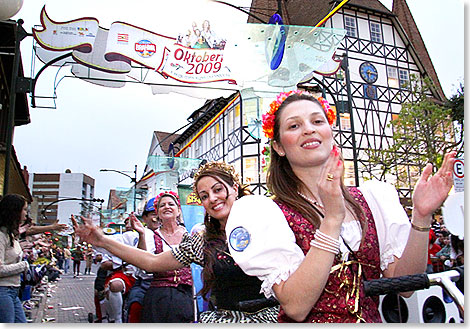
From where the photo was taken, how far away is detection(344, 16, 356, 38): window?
17.8 m

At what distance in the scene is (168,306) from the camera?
3494 mm

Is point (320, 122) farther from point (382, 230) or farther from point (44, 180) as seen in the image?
point (44, 180)

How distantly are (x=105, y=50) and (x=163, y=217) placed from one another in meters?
3.17

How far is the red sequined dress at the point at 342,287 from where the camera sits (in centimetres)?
129

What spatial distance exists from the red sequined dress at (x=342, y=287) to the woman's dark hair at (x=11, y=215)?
9.55 ft

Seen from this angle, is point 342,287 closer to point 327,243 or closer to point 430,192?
point 327,243

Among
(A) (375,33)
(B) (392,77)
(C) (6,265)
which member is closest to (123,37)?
(C) (6,265)

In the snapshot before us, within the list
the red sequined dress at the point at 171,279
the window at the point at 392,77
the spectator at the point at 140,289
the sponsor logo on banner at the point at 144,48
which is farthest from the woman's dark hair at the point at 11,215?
the window at the point at 392,77

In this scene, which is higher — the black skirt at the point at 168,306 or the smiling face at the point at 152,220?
the smiling face at the point at 152,220

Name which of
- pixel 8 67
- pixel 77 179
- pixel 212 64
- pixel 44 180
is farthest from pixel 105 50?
pixel 44 180

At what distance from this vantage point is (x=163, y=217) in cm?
420

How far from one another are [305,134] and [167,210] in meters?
2.97

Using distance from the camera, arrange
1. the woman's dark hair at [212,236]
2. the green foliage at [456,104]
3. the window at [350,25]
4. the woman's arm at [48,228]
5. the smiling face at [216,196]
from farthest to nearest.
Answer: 1. the window at [350,25]
2. the green foliage at [456,104]
3. the woman's arm at [48,228]
4. the smiling face at [216,196]
5. the woman's dark hair at [212,236]

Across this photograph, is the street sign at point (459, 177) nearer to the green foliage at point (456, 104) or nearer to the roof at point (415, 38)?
the green foliage at point (456, 104)
